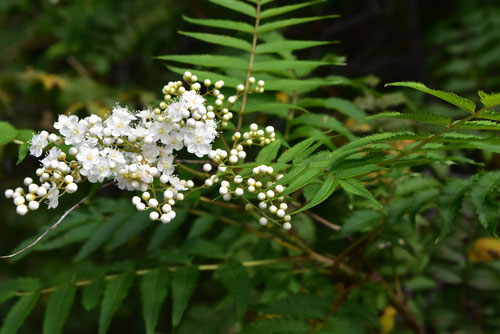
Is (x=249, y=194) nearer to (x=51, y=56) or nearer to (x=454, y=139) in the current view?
(x=454, y=139)

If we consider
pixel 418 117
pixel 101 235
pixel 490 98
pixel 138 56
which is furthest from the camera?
pixel 138 56

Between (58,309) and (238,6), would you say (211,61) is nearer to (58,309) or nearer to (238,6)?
(238,6)

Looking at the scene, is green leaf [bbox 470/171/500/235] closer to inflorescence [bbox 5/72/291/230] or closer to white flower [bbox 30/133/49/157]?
inflorescence [bbox 5/72/291/230]

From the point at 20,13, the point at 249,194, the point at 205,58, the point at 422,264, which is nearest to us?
the point at 249,194

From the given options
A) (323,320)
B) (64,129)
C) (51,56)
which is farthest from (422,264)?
(51,56)

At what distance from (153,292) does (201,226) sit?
599 millimetres

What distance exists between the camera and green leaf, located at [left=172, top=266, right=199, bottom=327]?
231 cm

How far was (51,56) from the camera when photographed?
5.77m

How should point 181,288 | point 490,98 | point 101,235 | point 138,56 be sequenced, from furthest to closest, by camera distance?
point 138,56 → point 101,235 → point 181,288 → point 490,98

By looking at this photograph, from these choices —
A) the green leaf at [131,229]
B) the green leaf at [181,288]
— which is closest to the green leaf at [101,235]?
the green leaf at [131,229]

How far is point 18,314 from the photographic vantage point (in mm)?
2455

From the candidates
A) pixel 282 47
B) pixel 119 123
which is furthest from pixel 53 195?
pixel 282 47

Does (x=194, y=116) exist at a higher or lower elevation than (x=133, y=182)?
higher

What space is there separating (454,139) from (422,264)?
158cm
